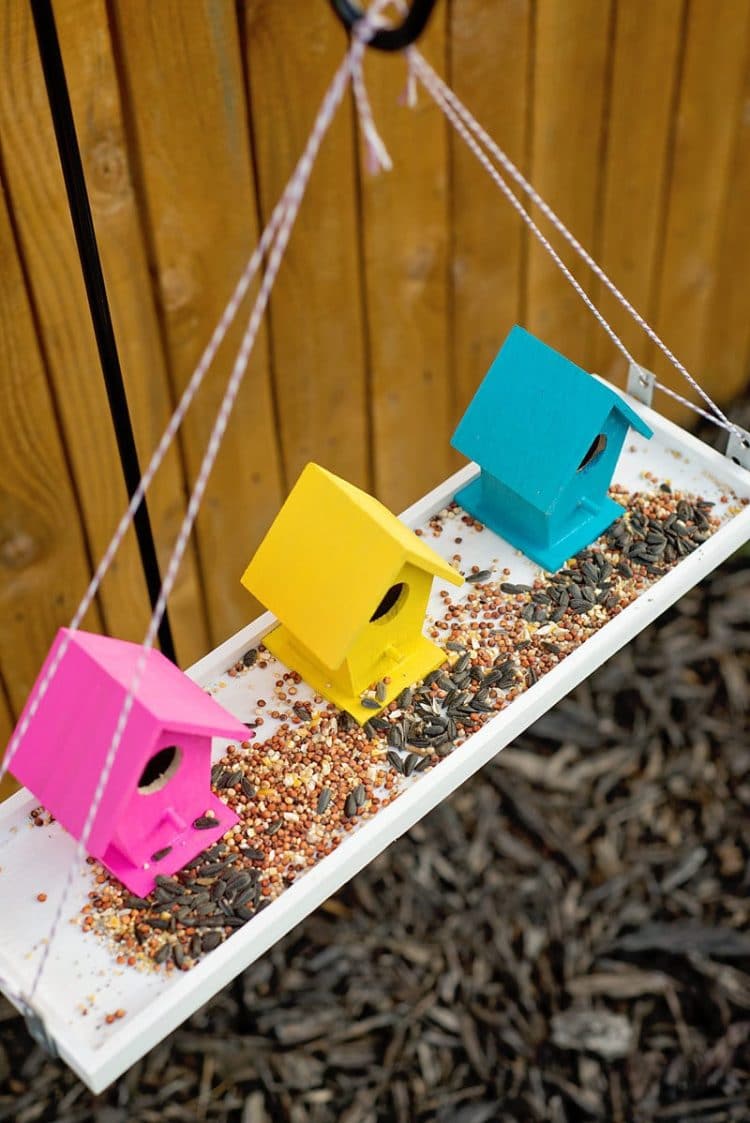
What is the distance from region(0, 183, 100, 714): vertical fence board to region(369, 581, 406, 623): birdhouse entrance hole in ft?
2.91

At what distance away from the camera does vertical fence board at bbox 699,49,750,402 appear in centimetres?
338

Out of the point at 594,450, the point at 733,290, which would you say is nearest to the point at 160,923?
the point at 594,450

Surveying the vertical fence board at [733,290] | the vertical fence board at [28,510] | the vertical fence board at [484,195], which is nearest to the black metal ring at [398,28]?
the vertical fence board at [28,510]

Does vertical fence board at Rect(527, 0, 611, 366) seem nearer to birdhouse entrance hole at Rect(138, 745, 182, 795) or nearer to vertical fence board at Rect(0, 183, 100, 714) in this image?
vertical fence board at Rect(0, 183, 100, 714)

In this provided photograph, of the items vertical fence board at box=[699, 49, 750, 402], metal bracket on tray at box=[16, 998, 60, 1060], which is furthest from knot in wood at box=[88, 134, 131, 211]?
vertical fence board at box=[699, 49, 750, 402]

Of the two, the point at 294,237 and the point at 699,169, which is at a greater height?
the point at 294,237

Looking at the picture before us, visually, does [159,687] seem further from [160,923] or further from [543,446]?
[543,446]

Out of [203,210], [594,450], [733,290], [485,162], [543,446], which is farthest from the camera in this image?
[733,290]

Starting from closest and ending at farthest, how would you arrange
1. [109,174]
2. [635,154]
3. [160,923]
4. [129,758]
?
[129,758] < [160,923] < [109,174] < [635,154]

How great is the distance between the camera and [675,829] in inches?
136

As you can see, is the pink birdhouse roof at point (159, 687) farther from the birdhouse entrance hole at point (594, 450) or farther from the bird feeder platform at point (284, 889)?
the birdhouse entrance hole at point (594, 450)

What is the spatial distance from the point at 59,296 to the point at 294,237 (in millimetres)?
474

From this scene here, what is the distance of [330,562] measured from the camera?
1640mm

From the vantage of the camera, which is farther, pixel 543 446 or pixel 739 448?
pixel 739 448
